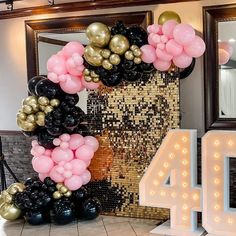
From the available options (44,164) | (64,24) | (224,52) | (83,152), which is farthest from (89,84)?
(224,52)

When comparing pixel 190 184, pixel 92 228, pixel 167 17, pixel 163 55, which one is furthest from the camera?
pixel 92 228

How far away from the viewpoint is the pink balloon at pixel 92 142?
14.0 feet

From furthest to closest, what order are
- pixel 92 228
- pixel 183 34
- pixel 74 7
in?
pixel 74 7
pixel 92 228
pixel 183 34

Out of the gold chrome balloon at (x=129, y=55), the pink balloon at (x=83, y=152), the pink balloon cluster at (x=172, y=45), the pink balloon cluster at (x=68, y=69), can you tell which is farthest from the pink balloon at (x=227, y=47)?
the pink balloon at (x=83, y=152)

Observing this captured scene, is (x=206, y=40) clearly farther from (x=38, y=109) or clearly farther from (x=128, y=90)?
(x=38, y=109)

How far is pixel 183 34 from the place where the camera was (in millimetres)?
3625

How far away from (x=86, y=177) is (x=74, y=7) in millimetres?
1922

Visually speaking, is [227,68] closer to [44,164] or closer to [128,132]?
[128,132]

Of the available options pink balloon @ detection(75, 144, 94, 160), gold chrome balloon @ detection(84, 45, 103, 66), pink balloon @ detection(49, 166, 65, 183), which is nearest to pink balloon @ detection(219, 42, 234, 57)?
gold chrome balloon @ detection(84, 45, 103, 66)

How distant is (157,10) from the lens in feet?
14.5

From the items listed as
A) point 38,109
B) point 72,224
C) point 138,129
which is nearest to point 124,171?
point 138,129

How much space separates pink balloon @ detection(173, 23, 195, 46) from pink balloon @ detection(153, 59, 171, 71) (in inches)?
10.9

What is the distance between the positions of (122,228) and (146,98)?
129 cm

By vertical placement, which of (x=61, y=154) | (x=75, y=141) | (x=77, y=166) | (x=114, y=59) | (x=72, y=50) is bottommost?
(x=77, y=166)
